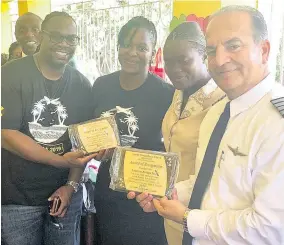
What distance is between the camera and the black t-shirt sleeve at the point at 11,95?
144 centimetres

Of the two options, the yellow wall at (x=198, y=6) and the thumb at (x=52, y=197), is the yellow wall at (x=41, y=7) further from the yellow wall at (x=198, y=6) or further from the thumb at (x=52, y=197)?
the thumb at (x=52, y=197)

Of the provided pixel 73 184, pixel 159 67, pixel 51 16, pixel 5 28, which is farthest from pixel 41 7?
pixel 73 184

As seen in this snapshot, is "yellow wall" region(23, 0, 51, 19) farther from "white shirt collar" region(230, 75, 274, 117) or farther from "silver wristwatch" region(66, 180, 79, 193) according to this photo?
"white shirt collar" region(230, 75, 274, 117)

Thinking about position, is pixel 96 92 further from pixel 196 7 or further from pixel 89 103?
pixel 196 7

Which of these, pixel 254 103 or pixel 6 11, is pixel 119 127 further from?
pixel 6 11

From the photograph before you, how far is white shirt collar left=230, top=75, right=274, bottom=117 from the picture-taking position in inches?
44.3

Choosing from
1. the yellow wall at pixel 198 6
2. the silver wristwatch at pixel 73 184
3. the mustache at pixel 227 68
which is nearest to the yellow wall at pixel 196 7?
the yellow wall at pixel 198 6

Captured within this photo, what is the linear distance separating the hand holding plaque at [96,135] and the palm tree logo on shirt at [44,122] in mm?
100

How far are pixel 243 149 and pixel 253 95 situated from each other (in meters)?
0.17

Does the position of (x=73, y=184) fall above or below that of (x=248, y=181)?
below

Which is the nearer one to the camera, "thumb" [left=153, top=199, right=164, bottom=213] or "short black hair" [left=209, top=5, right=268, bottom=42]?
"short black hair" [left=209, top=5, right=268, bottom=42]

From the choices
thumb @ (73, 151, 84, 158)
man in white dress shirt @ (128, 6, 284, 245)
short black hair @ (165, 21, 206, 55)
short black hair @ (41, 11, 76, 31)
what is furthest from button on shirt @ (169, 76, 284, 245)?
short black hair @ (41, 11, 76, 31)

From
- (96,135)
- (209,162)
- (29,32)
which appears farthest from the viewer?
(29,32)

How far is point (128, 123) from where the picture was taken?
142 cm
